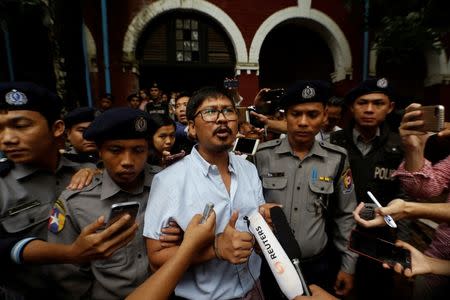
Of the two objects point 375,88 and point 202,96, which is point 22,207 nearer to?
point 202,96

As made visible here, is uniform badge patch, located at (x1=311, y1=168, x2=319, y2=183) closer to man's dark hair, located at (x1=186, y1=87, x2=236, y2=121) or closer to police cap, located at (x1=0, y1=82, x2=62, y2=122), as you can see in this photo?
man's dark hair, located at (x1=186, y1=87, x2=236, y2=121)

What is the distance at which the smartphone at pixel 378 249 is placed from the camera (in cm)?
157

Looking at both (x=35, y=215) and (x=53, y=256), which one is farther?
(x=35, y=215)

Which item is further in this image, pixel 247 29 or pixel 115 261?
pixel 247 29

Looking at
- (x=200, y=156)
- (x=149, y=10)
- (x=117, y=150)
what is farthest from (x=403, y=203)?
(x=149, y=10)

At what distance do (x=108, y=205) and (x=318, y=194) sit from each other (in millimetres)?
1549

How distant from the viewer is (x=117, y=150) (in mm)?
1760

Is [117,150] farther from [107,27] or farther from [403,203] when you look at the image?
[107,27]

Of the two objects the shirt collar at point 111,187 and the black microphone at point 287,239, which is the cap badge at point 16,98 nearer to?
the shirt collar at point 111,187

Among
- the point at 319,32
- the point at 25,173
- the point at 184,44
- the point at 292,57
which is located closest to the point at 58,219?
the point at 25,173

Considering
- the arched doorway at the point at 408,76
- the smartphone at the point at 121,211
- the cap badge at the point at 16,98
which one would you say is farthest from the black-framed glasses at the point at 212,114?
the arched doorway at the point at 408,76

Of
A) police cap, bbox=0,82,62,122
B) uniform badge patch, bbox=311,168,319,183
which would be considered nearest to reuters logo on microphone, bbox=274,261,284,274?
uniform badge patch, bbox=311,168,319,183

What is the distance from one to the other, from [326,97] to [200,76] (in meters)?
10.00

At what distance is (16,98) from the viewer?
1.77m
